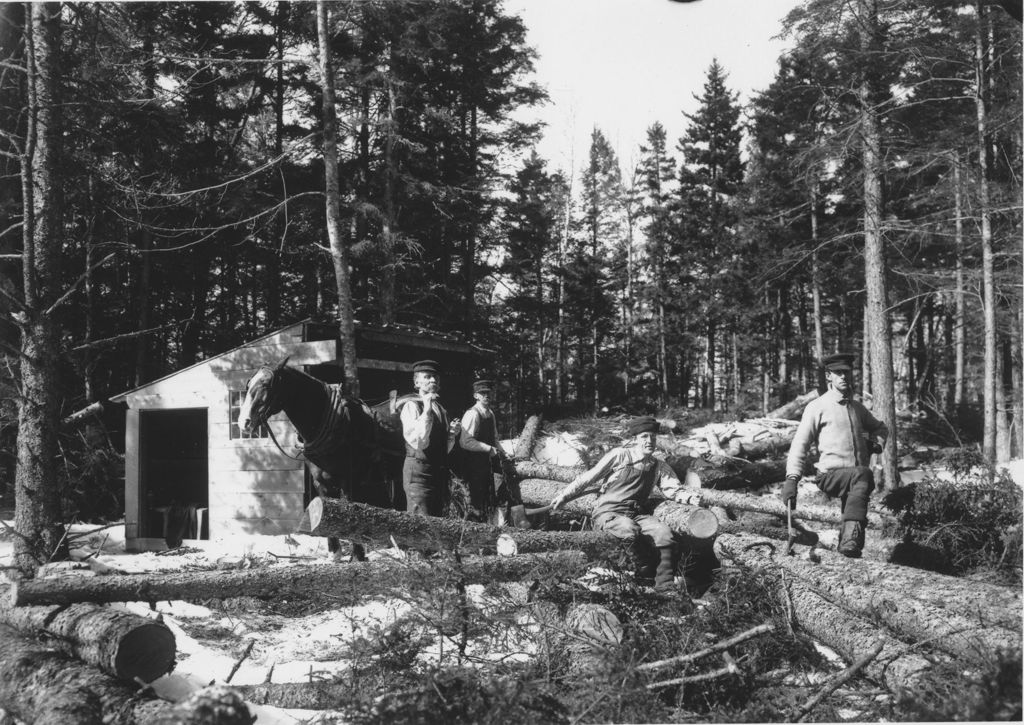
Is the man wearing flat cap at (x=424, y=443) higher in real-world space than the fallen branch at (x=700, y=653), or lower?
higher

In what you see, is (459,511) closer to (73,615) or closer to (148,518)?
(73,615)

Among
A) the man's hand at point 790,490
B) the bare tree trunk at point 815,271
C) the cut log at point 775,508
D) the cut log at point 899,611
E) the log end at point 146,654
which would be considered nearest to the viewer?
the cut log at point 899,611

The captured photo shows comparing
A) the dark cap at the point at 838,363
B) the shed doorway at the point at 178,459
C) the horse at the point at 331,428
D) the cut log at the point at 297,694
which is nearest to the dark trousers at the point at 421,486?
the horse at the point at 331,428

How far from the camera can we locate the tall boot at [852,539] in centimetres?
596

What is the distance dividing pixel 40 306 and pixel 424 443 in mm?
4201

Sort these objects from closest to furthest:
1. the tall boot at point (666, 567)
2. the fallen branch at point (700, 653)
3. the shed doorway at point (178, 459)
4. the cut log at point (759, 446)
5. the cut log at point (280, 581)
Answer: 1. the fallen branch at point (700, 653)
2. the cut log at point (280, 581)
3. the tall boot at point (666, 567)
4. the cut log at point (759, 446)
5. the shed doorway at point (178, 459)

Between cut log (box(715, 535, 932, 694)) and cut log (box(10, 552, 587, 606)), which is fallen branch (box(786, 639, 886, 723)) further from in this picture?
cut log (box(10, 552, 587, 606))

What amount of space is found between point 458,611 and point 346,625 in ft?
5.00

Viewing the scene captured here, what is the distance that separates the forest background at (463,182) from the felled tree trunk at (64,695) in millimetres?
3523

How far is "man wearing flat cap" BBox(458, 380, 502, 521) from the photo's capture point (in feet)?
24.8

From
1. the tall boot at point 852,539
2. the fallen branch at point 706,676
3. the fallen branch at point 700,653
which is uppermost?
the tall boot at point 852,539

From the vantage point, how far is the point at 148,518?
11.4 m

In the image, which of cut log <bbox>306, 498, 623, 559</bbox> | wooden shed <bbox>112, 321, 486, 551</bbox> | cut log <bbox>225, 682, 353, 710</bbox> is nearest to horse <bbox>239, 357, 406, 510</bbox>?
cut log <bbox>306, 498, 623, 559</bbox>

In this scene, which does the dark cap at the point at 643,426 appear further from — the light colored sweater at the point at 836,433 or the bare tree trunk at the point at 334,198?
the bare tree trunk at the point at 334,198
